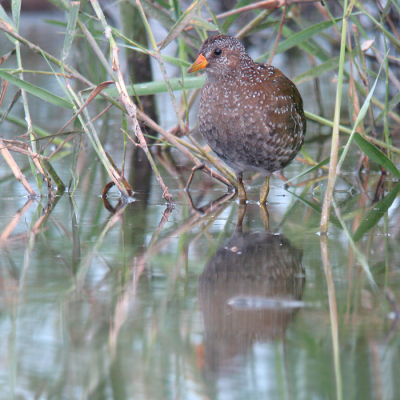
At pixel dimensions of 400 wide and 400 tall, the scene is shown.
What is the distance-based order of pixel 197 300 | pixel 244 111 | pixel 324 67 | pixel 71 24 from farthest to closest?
pixel 324 67 < pixel 244 111 < pixel 71 24 < pixel 197 300

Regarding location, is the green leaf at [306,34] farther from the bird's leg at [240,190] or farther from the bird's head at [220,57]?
the bird's leg at [240,190]

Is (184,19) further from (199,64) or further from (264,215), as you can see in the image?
(264,215)

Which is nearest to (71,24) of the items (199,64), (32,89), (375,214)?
(32,89)

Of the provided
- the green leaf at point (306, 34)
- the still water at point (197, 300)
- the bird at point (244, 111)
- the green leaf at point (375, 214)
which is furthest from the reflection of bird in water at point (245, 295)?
the green leaf at point (306, 34)

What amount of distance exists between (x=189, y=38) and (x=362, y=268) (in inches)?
89.0

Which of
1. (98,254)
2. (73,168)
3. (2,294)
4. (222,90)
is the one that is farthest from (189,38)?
(2,294)

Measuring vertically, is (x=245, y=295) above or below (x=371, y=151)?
below

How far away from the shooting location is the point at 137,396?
55.7 inches

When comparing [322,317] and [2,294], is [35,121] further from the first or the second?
[322,317]

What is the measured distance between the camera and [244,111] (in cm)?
332

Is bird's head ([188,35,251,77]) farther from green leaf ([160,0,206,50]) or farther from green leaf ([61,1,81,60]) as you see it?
green leaf ([61,1,81,60])

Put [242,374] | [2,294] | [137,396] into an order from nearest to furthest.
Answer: [137,396] < [242,374] < [2,294]

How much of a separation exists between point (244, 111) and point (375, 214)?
0.84 meters

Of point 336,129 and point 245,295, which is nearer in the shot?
point 245,295
